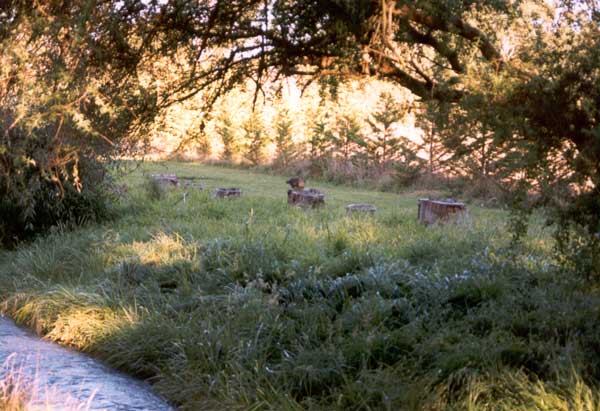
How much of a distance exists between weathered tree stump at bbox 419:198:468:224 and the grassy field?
835 millimetres

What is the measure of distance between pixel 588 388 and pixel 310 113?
80.2ft

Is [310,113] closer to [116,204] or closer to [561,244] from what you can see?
[116,204]

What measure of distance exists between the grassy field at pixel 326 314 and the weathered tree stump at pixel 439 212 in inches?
32.9

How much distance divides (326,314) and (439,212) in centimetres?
594

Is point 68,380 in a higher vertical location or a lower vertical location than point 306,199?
lower

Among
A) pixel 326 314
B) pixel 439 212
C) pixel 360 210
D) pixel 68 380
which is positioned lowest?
pixel 68 380

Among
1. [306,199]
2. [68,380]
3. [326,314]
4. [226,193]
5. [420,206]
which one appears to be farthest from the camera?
[226,193]

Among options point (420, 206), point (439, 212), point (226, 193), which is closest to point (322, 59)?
point (439, 212)

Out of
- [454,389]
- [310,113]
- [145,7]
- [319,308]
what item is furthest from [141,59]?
[310,113]

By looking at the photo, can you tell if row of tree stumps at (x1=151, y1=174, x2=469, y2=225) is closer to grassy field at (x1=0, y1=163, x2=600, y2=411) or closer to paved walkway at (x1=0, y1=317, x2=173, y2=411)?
grassy field at (x1=0, y1=163, x2=600, y2=411)

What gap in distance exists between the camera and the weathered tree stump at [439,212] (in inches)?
486

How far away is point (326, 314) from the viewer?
7.07 metres

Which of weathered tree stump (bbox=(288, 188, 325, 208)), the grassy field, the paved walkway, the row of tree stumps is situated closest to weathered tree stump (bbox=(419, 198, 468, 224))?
the row of tree stumps

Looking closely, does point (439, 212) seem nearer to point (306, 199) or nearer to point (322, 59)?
point (306, 199)
